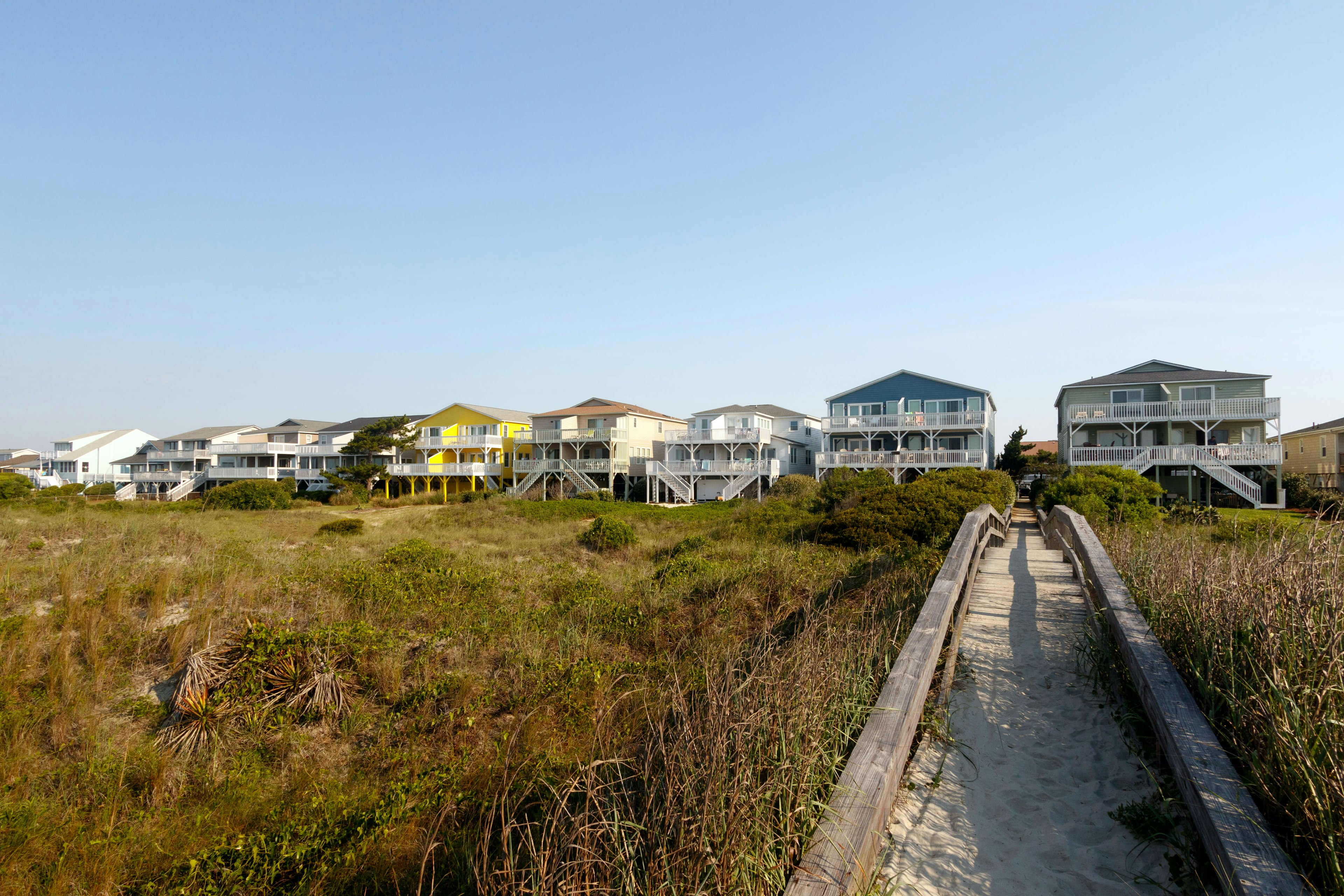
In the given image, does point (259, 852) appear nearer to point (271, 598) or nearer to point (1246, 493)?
point (271, 598)

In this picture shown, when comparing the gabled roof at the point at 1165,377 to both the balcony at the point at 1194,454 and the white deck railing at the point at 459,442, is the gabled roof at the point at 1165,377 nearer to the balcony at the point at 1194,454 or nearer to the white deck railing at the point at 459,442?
the balcony at the point at 1194,454

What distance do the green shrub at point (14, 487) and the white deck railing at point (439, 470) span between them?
1916 centimetres

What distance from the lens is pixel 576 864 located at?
2.43 metres

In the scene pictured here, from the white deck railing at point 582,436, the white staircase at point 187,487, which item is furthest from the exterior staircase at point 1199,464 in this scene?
the white staircase at point 187,487

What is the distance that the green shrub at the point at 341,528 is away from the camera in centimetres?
2103

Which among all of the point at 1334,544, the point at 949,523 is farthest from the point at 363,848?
the point at 949,523

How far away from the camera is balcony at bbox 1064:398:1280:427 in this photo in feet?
99.7

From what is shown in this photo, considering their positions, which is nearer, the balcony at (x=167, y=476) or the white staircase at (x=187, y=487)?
the white staircase at (x=187, y=487)

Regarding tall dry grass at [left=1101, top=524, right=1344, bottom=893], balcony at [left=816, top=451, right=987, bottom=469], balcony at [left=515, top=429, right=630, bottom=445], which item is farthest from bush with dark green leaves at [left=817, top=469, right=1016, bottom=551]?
balcony at [left=515, top=429, right=630, bottom=445]

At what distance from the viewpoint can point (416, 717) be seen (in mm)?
6305

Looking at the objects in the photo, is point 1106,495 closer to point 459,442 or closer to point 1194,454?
point 1194,454

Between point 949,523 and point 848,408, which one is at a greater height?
point 848,408

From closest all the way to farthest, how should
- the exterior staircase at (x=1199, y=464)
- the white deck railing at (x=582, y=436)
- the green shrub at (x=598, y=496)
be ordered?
the exterior staircase at (x=1199, y=464) → the green shrub at (x=598, y=496) → the white deck railing at (x=582, y=436)

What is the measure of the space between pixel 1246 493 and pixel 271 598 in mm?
35874
